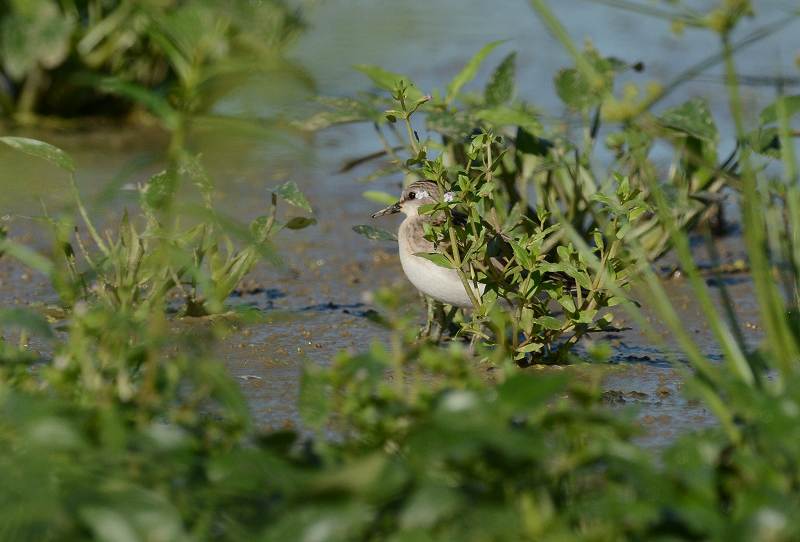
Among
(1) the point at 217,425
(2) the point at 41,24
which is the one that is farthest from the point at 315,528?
(2) the point at 41,24

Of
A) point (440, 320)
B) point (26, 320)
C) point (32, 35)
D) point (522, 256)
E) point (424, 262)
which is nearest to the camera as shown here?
point (26, 320)

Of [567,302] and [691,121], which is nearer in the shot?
[567,302]

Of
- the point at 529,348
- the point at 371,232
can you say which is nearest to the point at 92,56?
the point at 371,232

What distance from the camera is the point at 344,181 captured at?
8.43m

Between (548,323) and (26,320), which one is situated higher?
(26,320)

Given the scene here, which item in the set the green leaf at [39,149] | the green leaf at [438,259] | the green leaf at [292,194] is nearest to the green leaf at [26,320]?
the green leaf at [39,149]

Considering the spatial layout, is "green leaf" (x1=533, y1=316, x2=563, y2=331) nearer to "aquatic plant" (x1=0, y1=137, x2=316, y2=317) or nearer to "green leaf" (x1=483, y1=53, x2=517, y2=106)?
"aquatic plant" (x1=0, y1=137, x2=316, y2=317)

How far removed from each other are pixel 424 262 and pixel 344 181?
349 centimetres

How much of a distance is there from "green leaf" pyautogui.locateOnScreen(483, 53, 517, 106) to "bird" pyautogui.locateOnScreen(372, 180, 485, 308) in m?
0.45

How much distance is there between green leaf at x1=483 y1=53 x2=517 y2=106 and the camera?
5.81 meters

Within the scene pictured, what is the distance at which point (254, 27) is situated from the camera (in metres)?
3.24

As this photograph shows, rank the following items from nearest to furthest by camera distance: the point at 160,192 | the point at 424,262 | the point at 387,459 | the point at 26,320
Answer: the point at 387,459, the point at 26,320, the point at 160,192, the point at 424,262

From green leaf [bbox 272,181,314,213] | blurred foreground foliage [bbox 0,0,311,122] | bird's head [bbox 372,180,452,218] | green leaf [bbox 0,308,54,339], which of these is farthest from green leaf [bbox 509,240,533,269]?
blurred foreground foliage [bbox 0,0,311,122]

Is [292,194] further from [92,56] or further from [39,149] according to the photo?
[92,56]
